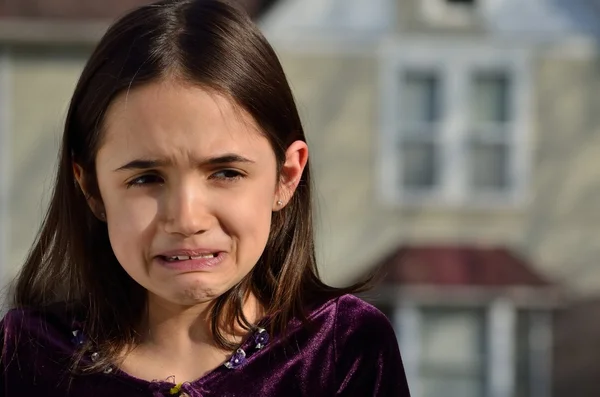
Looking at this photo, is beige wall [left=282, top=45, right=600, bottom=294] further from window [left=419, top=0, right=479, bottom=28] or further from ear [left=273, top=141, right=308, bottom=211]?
ear [left=273, top=141, right=308, bottom=211]

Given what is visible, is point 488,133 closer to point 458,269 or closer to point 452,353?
point 458,269

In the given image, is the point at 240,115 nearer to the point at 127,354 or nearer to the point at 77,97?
the point at 77,97

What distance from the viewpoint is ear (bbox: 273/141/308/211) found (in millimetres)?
2170

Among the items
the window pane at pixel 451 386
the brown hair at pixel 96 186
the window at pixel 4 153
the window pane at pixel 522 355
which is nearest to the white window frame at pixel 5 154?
the window at pixel 4 153

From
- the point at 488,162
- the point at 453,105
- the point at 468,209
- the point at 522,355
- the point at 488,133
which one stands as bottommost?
the point at 522,355

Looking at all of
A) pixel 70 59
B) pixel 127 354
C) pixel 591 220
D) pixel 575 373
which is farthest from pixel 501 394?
pixel 127 354

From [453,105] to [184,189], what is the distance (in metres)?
12.9

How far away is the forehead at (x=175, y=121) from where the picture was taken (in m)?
1.96

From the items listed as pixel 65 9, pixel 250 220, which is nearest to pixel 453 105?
pixel 65 9

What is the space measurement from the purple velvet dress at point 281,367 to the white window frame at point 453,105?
41.3ft

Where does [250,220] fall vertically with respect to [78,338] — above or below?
above

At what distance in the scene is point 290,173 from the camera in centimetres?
219

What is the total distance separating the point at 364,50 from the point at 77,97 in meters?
12.8

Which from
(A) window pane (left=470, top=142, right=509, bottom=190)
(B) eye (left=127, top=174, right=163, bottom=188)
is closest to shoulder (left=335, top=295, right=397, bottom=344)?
(B) eye (left=127, top=174, right=163, bottom=188)
